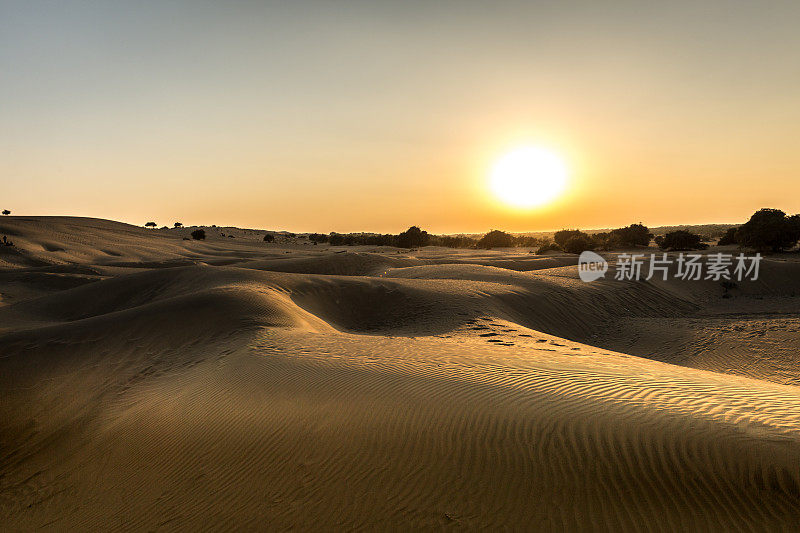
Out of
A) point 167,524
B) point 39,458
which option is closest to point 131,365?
point 39,458

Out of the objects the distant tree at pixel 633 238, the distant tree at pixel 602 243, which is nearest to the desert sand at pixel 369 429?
the distant tree at pixel 602 243

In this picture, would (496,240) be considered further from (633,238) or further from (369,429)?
(369,429)

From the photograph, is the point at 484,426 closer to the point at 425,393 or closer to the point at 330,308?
the point at 425,393

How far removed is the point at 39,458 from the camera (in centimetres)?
511

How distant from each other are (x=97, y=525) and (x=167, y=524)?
2.54ft

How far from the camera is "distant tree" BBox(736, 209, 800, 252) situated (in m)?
27.8

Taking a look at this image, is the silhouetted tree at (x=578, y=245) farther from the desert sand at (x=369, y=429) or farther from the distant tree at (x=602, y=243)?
the desert sand at (x=369, y=429)

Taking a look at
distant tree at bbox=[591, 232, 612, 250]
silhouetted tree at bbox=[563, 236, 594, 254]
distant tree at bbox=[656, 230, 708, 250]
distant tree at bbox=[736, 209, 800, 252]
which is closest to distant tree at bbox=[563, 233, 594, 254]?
silhouetted tree at bbox=[563, 236, 594, 254]

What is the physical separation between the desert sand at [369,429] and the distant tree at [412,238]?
3717cm

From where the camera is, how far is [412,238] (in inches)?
1907

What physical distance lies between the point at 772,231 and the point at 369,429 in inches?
1367

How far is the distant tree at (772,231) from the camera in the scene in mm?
27812

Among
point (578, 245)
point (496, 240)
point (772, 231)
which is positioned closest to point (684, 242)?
point (772, 231)

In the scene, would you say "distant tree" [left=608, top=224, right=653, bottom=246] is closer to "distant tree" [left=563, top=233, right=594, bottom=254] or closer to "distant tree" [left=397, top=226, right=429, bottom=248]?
"distant tree" [left=563, top=233, right=594, bottom=254]
